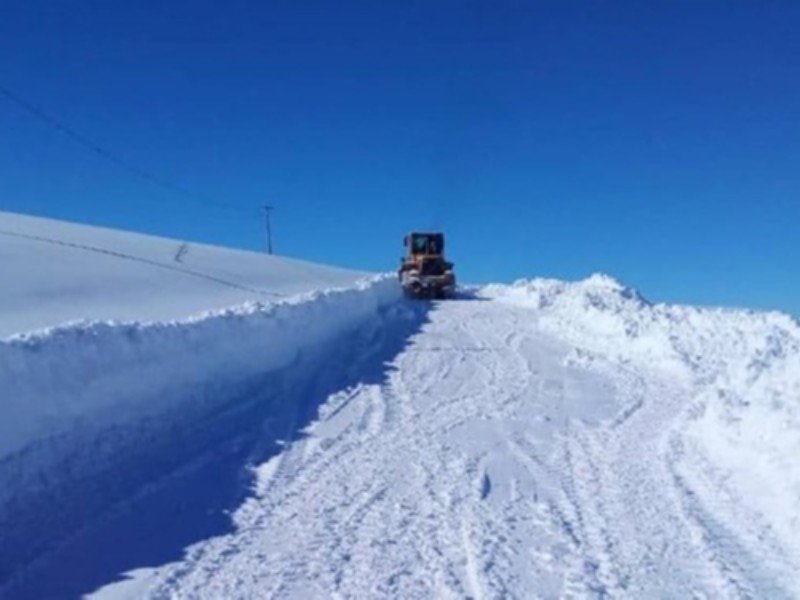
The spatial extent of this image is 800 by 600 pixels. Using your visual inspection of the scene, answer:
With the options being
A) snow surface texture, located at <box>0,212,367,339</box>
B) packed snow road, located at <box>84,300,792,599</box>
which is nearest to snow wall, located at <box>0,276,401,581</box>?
packed snow road, located at <box>84,300,792,599</box>

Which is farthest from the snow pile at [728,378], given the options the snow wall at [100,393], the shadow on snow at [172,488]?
the snow wall at [100,393]

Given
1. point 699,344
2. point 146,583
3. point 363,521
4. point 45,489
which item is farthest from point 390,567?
point 699,344

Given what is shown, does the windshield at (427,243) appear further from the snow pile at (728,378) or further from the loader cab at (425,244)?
the snow pile at (728,378)

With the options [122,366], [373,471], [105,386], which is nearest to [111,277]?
[122,366]

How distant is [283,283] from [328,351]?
97.2 ft

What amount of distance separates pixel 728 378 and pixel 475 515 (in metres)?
6.69

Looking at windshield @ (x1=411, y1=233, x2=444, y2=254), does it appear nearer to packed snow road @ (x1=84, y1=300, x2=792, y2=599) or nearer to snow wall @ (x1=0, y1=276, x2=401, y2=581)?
snow wall @ (x1=0, y1=276, x2=401, y2=581)

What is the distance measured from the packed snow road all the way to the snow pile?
0.42 m

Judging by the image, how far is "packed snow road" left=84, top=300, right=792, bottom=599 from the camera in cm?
518

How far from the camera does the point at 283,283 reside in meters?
46.1

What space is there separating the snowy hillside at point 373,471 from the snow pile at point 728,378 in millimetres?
50

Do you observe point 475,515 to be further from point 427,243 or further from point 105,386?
point 427,243

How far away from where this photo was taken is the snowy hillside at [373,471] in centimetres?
531

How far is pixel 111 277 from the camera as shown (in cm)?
2917
